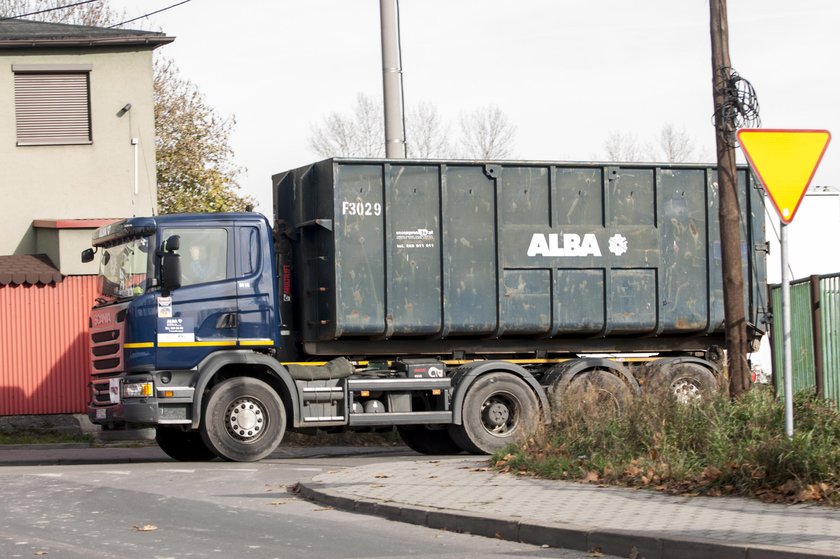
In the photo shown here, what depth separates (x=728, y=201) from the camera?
46.0 ft

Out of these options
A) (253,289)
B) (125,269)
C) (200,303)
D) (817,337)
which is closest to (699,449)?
(817,337)

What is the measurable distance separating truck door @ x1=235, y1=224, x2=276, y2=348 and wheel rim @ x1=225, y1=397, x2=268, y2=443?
726 mm

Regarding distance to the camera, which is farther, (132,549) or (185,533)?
(185,533)

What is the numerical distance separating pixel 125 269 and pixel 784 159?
30.1ft

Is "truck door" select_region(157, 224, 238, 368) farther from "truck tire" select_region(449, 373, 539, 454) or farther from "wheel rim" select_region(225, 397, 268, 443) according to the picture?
"truck tire" select_region(449, 373, 539, 454)

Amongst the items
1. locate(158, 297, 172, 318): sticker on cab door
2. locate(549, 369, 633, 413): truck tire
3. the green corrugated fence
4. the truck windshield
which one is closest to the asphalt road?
locate(158, 297, 172, 318): sticker on cab door

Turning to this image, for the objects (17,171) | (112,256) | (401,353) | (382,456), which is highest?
(17,171)

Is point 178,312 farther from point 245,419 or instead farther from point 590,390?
point 590,390

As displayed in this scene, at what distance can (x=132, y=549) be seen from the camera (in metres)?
9.81

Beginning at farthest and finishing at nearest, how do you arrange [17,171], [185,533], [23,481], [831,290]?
1. [17,171]
2. [23,481]
3. [831,290]
4. [185,533]

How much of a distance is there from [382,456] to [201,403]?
11.0 ft

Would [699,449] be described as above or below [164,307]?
below

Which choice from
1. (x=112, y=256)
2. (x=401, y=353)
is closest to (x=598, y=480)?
(x=401, y=353)

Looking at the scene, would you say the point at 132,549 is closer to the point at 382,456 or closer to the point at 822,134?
the point at 822,134
